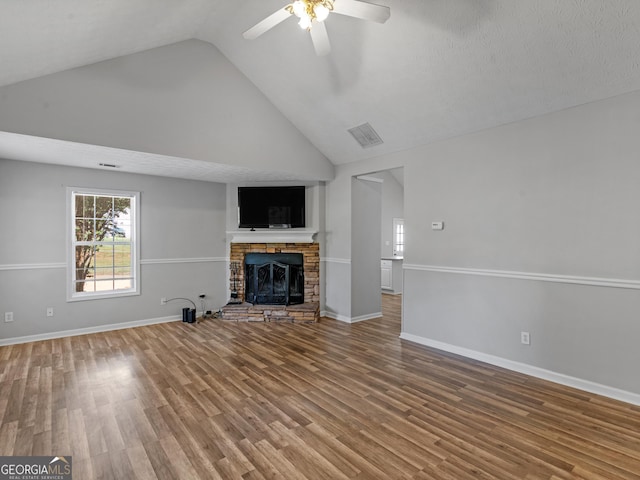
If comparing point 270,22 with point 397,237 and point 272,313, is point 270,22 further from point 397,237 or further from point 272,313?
point 397,237

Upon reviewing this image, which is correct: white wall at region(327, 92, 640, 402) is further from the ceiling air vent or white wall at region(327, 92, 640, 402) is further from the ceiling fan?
the ceiling fan

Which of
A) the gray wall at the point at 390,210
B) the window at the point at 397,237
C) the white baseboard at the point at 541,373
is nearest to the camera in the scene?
the white baseboard at the point at 541,373

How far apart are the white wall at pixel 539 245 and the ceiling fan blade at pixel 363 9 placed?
82.7 inches

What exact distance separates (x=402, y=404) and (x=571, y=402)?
1459 mm

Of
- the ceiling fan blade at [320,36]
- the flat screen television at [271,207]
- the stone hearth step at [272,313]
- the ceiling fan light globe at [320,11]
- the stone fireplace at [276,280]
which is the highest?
the ceiling fan blade at [320,36]

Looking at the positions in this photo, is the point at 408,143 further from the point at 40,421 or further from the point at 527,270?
the point at 40,421

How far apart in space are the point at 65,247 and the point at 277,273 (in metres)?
3.16

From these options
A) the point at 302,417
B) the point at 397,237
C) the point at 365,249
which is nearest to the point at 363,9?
the point at 302,417

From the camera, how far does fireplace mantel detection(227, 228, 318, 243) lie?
5863mm

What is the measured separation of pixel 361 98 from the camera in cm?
413

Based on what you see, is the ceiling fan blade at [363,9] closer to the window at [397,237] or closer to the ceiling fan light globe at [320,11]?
the ceiling fan light globe at [320,11]

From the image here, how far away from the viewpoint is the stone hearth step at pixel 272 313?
18.1ft

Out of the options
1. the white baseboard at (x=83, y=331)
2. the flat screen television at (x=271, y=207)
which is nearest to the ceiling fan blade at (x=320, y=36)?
the flat screen television at (x=271, y=207)

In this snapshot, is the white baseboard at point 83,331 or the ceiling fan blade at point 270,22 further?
the white baseboard at point 83,331
